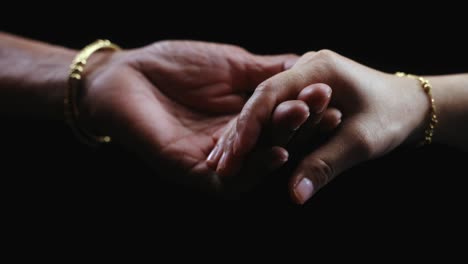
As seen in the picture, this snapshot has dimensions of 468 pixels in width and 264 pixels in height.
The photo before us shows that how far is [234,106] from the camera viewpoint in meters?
1.24

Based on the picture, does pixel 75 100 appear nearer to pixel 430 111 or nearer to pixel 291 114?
pixel 291 114

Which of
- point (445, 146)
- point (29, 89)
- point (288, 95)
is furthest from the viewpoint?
point (29, 89)

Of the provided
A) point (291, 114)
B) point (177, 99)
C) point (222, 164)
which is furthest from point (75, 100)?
point (291, 114)

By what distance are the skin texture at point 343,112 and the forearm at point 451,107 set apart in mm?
75

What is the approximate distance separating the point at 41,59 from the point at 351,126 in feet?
3.39

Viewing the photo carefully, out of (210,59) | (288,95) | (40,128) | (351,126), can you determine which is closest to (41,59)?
(40,128)

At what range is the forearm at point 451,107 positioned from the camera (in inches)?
41.7

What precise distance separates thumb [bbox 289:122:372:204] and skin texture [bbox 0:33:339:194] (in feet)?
0.89

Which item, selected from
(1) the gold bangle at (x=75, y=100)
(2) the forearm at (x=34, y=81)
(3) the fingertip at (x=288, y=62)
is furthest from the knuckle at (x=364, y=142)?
(2) the forearm at (x=34, y=81)

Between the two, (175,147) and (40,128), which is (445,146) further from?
(40,128)

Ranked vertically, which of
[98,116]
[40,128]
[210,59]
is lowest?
[40,128]

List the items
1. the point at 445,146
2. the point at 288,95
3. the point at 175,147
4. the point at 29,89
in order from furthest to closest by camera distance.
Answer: the point at 29,89, the point at 445,146, the point at 175,147, the point at 288,95

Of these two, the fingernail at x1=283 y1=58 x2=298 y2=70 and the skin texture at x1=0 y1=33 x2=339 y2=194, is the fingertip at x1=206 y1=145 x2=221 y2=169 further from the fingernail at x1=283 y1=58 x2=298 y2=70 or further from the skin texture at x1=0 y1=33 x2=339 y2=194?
the fingernail at x1=283 y1=58 x2=298 y2=70

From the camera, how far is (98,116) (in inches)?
46.5
